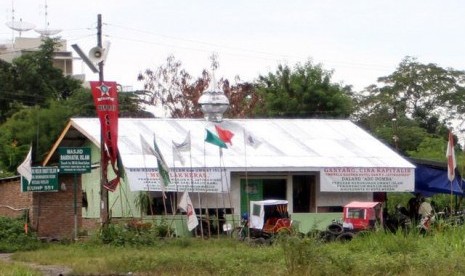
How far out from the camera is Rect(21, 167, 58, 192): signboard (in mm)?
28172

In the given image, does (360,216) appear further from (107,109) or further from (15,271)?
(15,271)

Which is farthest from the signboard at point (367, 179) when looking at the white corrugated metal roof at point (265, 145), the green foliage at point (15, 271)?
the green foliage at point (15, 271)

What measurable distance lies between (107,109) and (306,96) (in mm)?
22409

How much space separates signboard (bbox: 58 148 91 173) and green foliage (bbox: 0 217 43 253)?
7.01ft

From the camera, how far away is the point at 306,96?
4791cm

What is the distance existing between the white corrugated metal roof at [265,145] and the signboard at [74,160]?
141 centimetres

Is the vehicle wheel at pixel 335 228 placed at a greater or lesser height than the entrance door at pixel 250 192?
lesser

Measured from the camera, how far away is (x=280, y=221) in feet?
89.0

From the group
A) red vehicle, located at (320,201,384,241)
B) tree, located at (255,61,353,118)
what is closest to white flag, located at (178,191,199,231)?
red vehicle, located at (320,201,384,241)

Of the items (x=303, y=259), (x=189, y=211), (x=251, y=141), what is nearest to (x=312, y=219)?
(x=251, y=141)

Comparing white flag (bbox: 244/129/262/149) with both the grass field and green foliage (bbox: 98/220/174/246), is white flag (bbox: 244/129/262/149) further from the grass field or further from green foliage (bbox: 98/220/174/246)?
the grass field

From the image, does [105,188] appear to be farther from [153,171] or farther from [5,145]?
[5,145]

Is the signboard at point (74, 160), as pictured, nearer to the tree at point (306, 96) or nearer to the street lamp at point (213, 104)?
the street lamp at point (213, 104)

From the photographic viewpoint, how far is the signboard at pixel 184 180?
2827cm
